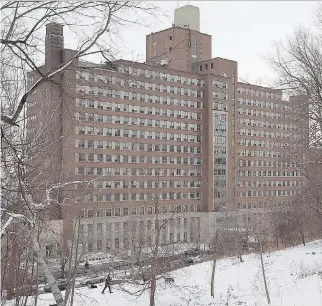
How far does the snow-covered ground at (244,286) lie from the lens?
645 inches

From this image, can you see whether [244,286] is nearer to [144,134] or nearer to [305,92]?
[305,92]

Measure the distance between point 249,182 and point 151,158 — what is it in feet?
77.6

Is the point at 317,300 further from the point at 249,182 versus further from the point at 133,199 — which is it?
the point at 249,182

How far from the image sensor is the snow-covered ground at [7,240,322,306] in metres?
16.4

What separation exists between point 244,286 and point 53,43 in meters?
20.5

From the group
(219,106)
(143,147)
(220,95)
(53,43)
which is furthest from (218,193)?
(53,43)

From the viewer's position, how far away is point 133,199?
62.3 m

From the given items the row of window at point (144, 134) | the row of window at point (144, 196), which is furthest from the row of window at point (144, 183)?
the row of window at point (144, 134)

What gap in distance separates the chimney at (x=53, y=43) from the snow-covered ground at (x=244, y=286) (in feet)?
31.4

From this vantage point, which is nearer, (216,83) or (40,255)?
(40,255)

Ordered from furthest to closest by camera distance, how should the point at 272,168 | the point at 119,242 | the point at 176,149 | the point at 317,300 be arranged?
the point at 272,168
the point at 176,149
the point at 119,242
the point at 317,300

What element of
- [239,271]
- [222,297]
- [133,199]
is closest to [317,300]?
[222,297]

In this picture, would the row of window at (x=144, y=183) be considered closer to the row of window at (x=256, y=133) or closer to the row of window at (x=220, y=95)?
the row of window at (x=220, y=95)

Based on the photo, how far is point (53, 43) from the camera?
5387 millimetres
